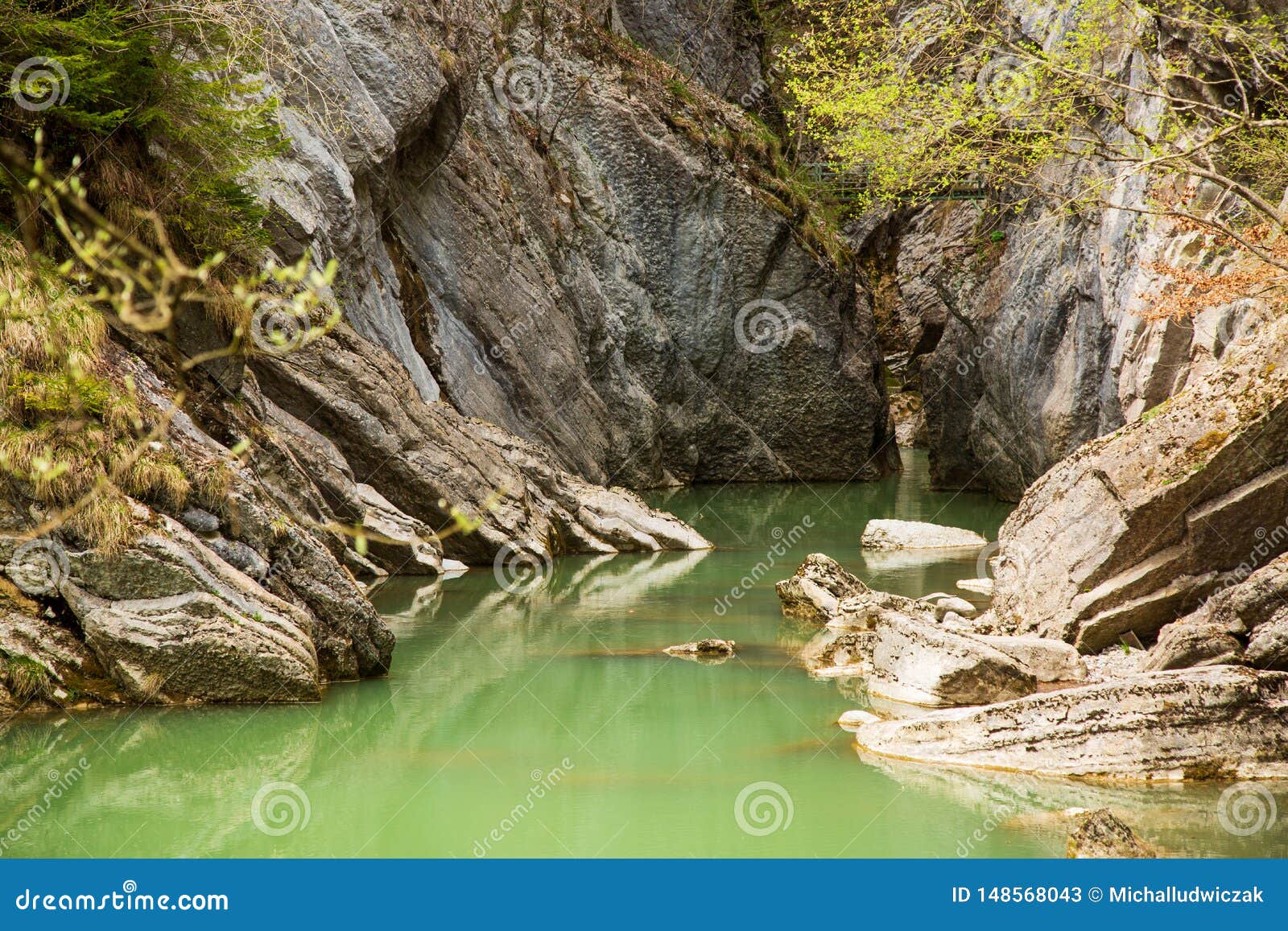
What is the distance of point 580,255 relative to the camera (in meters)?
30.6

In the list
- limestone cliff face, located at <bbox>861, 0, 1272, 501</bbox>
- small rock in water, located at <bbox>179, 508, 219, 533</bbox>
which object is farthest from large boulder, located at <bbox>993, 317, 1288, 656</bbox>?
small rock in water, located at <bbox>179, 508, 219, 533</bbox>

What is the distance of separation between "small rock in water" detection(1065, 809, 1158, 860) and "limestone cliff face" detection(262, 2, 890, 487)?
49.8 ft

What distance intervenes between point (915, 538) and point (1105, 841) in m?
13.9

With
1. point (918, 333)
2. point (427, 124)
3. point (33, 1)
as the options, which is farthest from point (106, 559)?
point (918, 333)

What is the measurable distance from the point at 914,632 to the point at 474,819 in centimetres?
460

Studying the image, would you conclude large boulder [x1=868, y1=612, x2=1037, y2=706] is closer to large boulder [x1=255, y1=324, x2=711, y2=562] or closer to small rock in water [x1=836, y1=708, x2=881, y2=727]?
small rock in water [x1=836, y1=708, x2=881, y2=727]

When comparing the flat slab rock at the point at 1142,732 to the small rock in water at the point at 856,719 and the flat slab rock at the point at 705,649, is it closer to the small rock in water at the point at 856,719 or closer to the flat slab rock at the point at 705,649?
the small rock in water at the point at 856,719

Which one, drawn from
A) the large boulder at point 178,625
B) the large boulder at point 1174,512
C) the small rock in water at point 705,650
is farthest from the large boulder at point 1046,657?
the large boulder at point 178,625

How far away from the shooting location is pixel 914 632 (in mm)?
9711

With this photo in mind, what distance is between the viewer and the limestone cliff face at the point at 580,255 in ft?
69.3

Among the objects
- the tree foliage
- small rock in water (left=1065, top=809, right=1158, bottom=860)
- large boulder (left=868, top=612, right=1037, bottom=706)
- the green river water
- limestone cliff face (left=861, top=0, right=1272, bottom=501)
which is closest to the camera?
small rock in water (left=1065, top=809, right=1158, bottom=860)

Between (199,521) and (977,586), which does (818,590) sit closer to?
(977,586)

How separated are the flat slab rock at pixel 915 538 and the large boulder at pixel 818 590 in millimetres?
5009

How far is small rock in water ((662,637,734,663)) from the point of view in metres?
11.3
